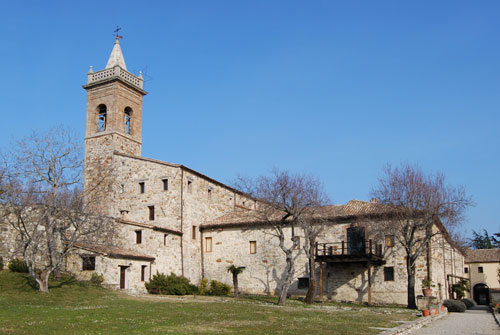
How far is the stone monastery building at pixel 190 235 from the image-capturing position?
3070cm

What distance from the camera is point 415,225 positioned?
28.7m

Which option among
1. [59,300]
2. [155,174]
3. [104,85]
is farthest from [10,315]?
[104,85]

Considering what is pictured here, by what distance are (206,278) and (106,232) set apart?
9.10 meters

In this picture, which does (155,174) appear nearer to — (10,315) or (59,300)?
(59,300)

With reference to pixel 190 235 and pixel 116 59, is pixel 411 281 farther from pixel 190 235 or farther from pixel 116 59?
pixel 116 59

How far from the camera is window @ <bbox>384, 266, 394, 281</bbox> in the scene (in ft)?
102

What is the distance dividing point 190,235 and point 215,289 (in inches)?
178

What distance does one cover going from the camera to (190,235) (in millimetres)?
36094

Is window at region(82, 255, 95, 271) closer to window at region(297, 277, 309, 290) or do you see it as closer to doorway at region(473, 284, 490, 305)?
window at region(297, 277, 309, 290)

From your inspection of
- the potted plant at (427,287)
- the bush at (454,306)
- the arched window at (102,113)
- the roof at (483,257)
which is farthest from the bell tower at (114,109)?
the roof at (483,257)

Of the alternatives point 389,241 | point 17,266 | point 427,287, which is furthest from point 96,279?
point 427,287

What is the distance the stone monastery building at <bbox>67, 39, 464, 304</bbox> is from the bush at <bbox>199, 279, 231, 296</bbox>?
130 cm

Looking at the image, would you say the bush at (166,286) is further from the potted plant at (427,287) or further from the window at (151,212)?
the potted plant at (427,287)

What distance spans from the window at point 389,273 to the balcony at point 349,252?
1.94ft
